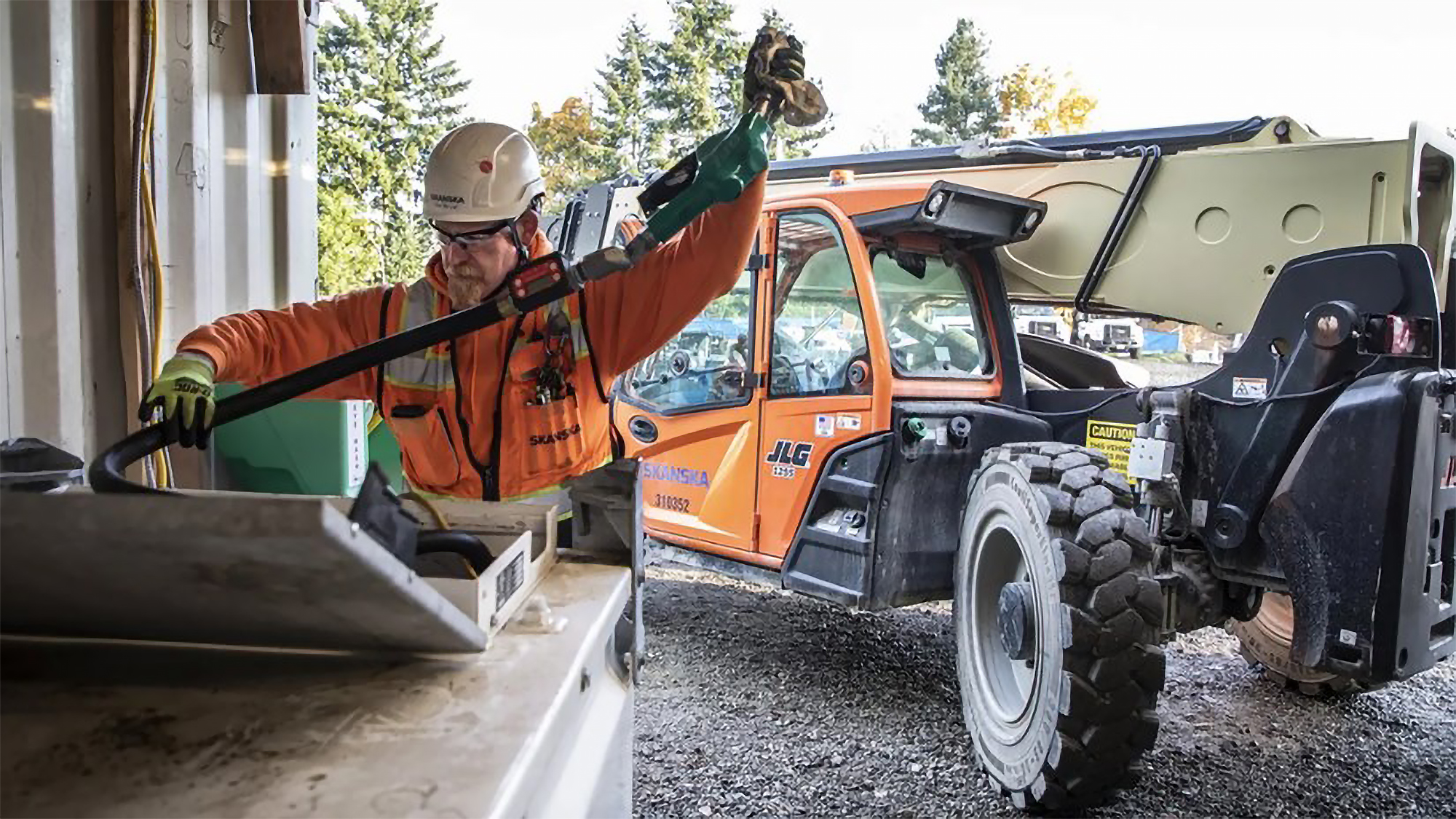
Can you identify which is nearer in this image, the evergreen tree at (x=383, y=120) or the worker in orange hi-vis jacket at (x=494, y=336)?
the worker in orange hi-vis jacket at (x=494, y=336)

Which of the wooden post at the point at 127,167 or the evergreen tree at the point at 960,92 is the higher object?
the evergreen tree at the point at 960,92

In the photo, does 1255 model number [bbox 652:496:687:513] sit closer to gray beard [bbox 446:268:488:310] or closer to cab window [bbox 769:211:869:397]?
cab window [bbox 769:211:869:397]

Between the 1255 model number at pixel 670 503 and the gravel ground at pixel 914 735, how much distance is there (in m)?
0.70

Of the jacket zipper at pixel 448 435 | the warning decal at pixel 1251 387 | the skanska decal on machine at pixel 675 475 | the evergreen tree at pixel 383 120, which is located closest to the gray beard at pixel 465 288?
the jacket zipper at pixel 448 435

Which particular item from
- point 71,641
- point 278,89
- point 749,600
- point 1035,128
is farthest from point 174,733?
point 1035,128

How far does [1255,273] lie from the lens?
441 cm

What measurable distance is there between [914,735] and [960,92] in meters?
37.6

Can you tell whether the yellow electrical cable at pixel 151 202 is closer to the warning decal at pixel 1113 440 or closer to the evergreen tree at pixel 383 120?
the warning decal at pixel 1113 440

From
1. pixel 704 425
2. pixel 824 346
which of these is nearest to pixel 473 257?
pixel 824 346

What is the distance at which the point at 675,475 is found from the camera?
550 cm

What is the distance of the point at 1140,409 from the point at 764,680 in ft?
6.84

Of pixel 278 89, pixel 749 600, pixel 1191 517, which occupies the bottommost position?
pixel 749 600

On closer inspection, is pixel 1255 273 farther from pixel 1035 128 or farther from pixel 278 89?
pixel 1035 128

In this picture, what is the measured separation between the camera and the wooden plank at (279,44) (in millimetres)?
3041
